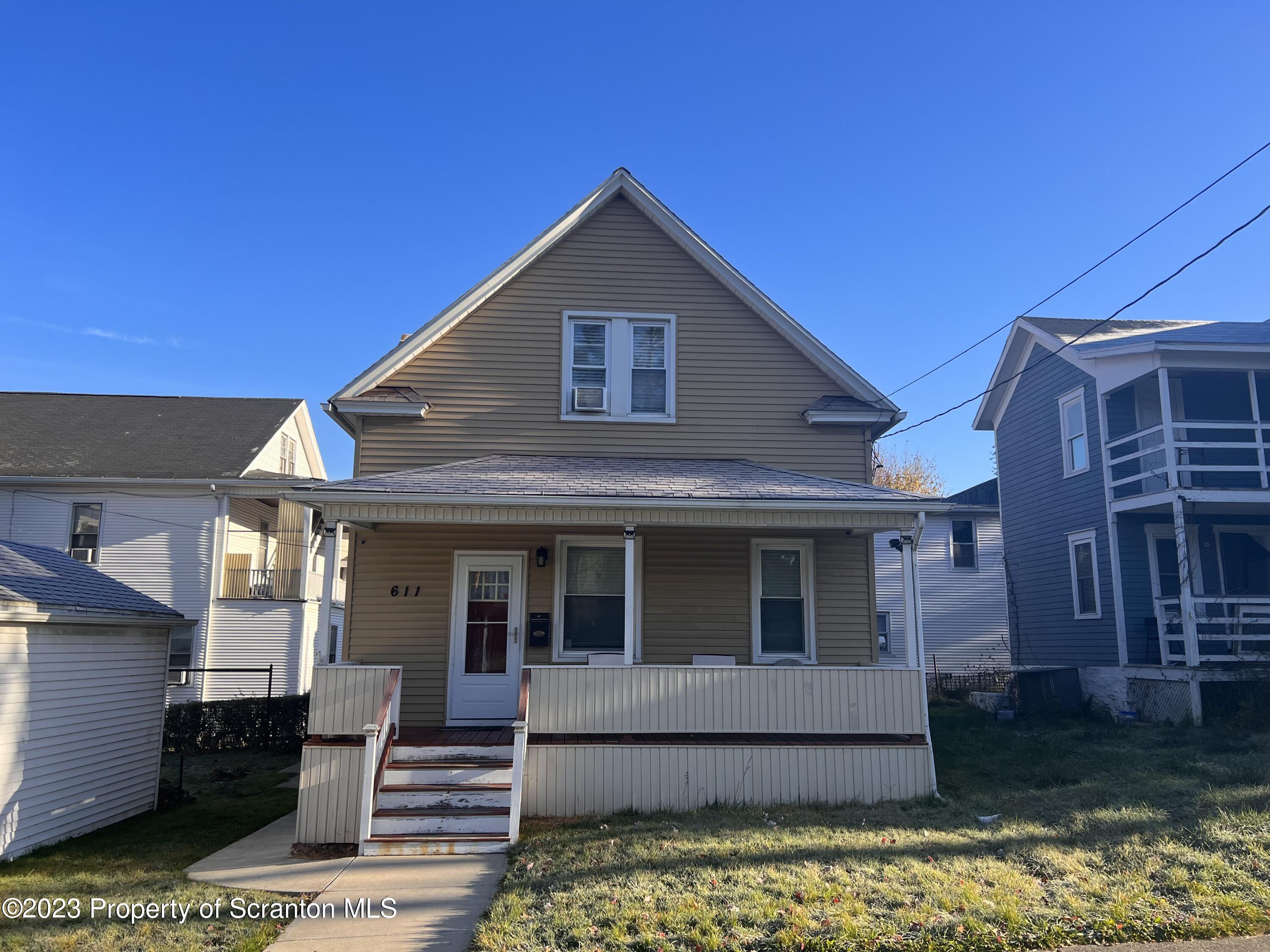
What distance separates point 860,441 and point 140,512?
16.3 meters

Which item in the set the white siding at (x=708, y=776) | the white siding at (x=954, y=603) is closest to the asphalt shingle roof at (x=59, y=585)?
the white siding at (x=708, y=776)

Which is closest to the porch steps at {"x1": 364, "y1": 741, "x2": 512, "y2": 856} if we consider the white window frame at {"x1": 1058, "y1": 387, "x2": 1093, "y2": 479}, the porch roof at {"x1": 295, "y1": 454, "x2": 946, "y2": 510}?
the porch roof at {"x1": 295, "y1": 454, "x2": 946, "y2": 510}

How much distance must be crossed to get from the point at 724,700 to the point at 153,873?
5.67 meters

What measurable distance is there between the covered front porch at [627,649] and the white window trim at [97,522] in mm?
11819

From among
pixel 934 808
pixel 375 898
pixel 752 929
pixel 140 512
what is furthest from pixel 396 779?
pixel 140 512

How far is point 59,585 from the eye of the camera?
376 inches

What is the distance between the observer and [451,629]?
1125 centimetres

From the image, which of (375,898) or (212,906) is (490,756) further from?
(212,906)

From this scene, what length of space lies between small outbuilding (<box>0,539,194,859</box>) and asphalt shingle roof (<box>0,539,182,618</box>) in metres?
0.02

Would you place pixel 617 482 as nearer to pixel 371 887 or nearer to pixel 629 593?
pixel 629 593

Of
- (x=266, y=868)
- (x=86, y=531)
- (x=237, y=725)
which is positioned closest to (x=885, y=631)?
(x=237, y=725)

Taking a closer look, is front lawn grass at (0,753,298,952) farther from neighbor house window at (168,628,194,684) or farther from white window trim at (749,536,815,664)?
neighbor house window at (168,628,194,684)

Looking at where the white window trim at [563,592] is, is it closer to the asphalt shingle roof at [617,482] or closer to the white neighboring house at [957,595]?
the asphalt shingle roof at [617,482]

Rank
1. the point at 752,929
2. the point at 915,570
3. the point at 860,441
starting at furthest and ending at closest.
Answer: the point at 860,441
the point at 915,570
the point at 752,929
